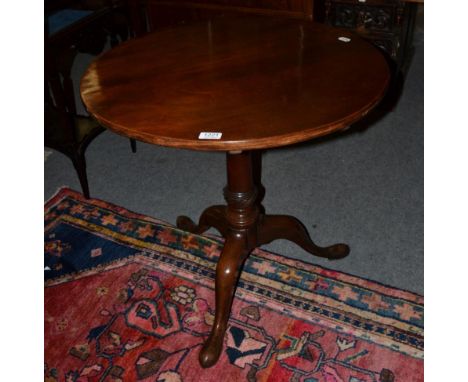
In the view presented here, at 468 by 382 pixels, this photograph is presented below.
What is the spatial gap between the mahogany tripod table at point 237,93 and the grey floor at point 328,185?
29 cm

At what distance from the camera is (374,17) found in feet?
8.48

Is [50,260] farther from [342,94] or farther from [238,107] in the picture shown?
[342,94]

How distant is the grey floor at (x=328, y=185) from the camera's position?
6.63 feet

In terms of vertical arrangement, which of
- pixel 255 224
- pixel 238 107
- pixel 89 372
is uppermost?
pixel 238 107

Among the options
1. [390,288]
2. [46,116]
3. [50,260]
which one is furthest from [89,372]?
[46,116]

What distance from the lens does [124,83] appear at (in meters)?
1.39

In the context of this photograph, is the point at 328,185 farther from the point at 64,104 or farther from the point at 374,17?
the point at 64,104

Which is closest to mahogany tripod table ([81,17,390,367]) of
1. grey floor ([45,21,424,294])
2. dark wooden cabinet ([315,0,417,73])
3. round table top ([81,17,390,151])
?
round table top ([81,17,390,151])

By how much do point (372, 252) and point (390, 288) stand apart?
0.68 feet

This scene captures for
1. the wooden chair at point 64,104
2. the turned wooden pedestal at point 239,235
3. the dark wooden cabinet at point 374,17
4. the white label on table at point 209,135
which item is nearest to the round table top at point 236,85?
the white label on table at point 209,135

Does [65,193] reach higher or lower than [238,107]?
lower

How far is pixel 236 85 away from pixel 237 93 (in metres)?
0.05

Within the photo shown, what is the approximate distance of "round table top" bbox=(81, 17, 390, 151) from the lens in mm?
1147

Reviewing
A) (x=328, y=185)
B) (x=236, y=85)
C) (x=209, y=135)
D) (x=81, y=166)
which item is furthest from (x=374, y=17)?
(x=209, y=135)
